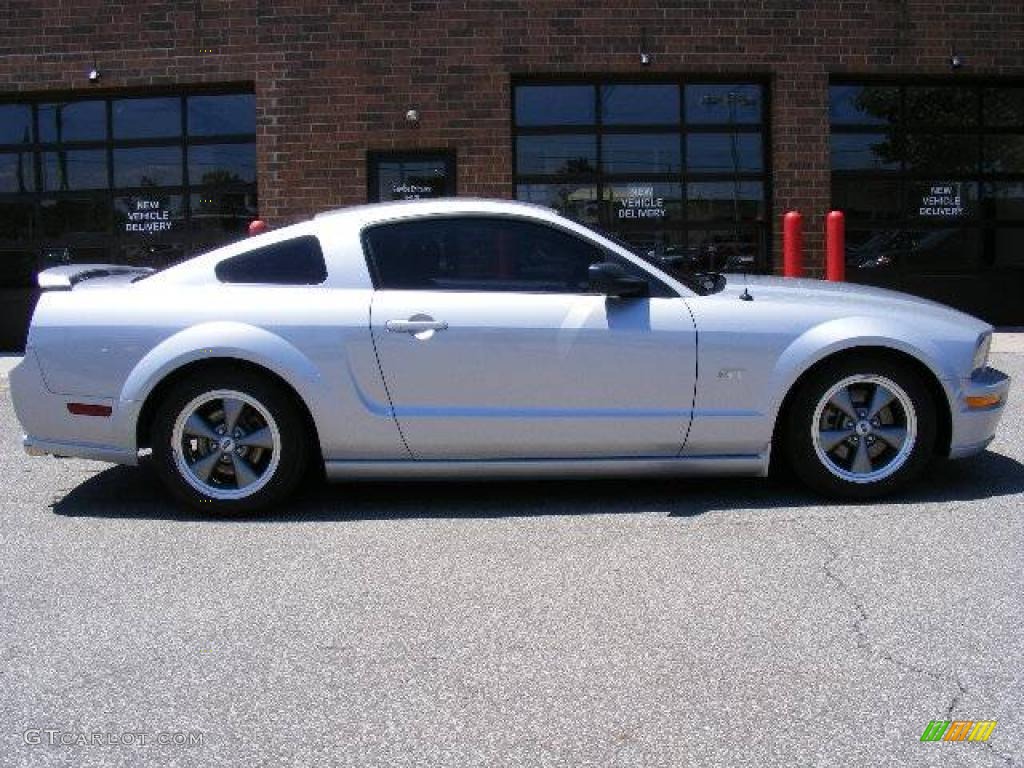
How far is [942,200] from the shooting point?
13.2m

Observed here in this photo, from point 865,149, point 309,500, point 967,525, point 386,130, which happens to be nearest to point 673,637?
point 967,525

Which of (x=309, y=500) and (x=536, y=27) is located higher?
(x=536, y=27)

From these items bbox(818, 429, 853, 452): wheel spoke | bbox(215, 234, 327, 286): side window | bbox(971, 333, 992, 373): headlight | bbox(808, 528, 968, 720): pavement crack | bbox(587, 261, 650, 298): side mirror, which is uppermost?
bbox(215, 234, 327, 286): side window

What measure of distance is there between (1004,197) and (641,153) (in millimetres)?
4240

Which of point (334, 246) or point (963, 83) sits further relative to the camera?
point (963, 83)

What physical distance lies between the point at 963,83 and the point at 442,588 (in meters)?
11.0

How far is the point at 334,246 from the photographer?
5832 mm

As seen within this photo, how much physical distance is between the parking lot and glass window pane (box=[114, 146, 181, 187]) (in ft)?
24.1

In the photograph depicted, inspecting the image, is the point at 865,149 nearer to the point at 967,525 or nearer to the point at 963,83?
the point at 963,83

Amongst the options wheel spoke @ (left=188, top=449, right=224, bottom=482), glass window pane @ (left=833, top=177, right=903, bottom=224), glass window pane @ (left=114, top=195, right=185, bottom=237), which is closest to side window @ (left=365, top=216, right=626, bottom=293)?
wheel spoke @ (left=188, top=449, right=224, bottom=482)

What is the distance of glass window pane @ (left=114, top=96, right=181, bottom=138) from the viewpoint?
12.9 m

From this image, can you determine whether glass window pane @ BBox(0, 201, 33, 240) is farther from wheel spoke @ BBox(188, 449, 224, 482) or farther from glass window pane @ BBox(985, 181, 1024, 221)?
glass window pane @ BBox(985, 181, 1024, 221)

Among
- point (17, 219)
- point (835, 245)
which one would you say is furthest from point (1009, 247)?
point (17, 219)

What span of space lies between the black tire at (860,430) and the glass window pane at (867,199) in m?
7.77
